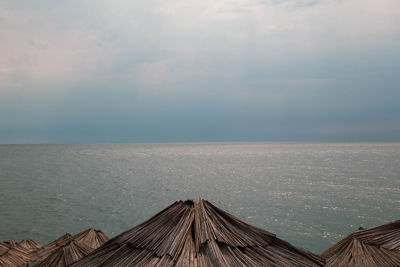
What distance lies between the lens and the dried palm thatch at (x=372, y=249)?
20.1 feet

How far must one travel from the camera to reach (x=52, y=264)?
323 inches

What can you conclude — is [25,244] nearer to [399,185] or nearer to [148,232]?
[148,232]

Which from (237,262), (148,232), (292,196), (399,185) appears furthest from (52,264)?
(399,185)

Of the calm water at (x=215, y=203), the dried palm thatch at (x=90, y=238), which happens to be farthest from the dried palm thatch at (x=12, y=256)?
the calm water at (x=215, y=203)

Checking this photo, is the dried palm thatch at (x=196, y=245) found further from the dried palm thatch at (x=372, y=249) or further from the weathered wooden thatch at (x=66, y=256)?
the weathered wooden thatch at (x=66, y=256)

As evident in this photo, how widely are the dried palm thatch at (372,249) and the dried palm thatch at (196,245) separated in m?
3.09

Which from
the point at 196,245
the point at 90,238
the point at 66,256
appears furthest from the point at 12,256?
the point at 196,245

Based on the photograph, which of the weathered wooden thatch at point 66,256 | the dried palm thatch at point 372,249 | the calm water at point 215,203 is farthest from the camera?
the calm water at point 215,203

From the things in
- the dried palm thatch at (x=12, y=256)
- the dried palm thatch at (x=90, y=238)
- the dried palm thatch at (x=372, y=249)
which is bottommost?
the dried palm thatch at (x=12, y=256)

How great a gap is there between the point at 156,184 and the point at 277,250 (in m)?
44.6

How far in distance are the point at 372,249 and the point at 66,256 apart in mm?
7660

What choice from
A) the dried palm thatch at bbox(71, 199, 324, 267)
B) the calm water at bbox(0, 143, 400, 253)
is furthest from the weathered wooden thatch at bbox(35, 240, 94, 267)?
the calm water at bbox(0, 143, 400, 253)

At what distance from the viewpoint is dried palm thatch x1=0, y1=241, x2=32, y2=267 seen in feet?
29.7

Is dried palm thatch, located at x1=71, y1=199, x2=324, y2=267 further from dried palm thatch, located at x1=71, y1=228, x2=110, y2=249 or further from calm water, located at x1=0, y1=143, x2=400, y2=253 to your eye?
calm water, located at x1=0, y1=143, x2=400, y2=253
